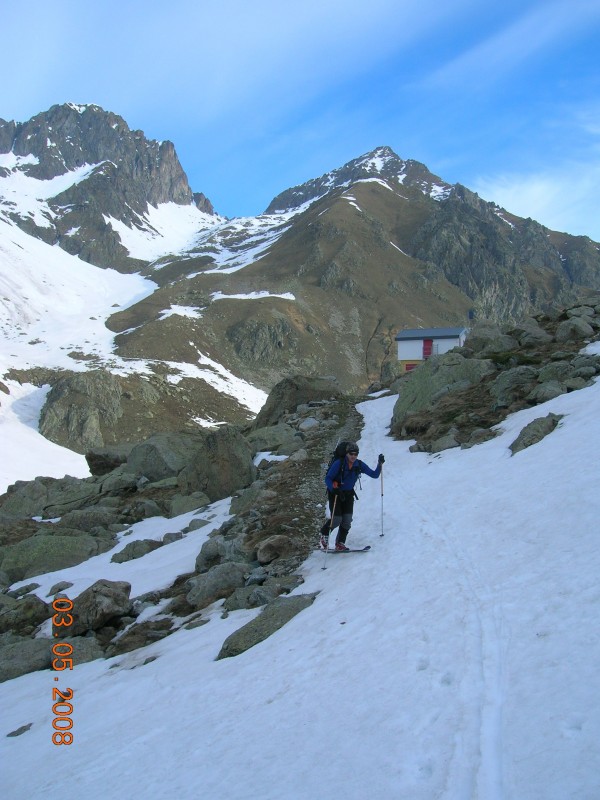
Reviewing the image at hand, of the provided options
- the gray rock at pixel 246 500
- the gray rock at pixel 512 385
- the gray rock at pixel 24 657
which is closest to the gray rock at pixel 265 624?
the gray rock at pixel 24 657

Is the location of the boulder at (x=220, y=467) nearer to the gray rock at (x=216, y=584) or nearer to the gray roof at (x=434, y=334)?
the gray rock at (x=216, y=584)

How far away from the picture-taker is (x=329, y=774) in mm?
5289

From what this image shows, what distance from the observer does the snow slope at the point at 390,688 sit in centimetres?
508

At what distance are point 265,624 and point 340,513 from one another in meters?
3.93

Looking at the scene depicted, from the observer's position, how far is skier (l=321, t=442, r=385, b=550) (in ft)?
41.9

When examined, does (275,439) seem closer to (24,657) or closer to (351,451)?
(351,451)

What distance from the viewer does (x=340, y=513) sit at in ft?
42.8

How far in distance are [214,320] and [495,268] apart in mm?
107639

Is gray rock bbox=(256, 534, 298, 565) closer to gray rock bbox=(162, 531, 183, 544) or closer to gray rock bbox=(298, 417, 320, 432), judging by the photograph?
gray rock bbox=(162, 531, 183, 544)

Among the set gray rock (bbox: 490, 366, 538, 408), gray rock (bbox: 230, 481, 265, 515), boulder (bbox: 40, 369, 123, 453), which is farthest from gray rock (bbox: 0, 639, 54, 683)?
boulder (bbox: 40, 369, 123, 453)

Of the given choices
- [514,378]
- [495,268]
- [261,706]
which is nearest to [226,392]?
[514,378]

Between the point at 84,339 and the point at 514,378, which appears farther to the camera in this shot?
the point at 84,339

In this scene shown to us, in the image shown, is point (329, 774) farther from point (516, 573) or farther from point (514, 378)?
point (514, 378)

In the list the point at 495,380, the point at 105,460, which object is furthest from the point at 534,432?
the point at 105,460
